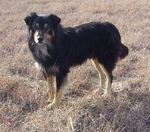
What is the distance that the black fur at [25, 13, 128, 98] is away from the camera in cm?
386

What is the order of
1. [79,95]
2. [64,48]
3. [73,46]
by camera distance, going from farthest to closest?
[79,95]
[73,46]
[64,48]

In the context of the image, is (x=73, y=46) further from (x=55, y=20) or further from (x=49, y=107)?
(x=49, y=107)

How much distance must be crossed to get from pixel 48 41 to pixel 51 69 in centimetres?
48

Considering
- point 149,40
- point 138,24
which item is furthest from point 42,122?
point 138,24

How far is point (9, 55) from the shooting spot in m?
6.06

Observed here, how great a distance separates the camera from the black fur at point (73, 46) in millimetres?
3859

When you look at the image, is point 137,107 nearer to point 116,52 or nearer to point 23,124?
point 116,52

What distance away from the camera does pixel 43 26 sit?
374cm

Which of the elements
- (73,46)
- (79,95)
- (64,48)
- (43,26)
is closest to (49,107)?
(79,95)

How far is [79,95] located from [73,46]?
89cm

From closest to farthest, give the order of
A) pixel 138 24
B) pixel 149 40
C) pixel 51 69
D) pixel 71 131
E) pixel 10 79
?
pixel 71 131, pixel 51 69, pixel 10 79, pixel 149 40, pixel 138 24

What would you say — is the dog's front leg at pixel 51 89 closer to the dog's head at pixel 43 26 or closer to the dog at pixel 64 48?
the dog at pixel 64 48

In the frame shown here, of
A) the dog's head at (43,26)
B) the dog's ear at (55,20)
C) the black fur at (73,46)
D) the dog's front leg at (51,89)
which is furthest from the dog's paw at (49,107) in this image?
the dog's ear at (55,20)

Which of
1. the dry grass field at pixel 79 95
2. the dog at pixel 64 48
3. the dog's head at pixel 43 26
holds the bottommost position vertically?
the dry grass field at pixel 79 95
